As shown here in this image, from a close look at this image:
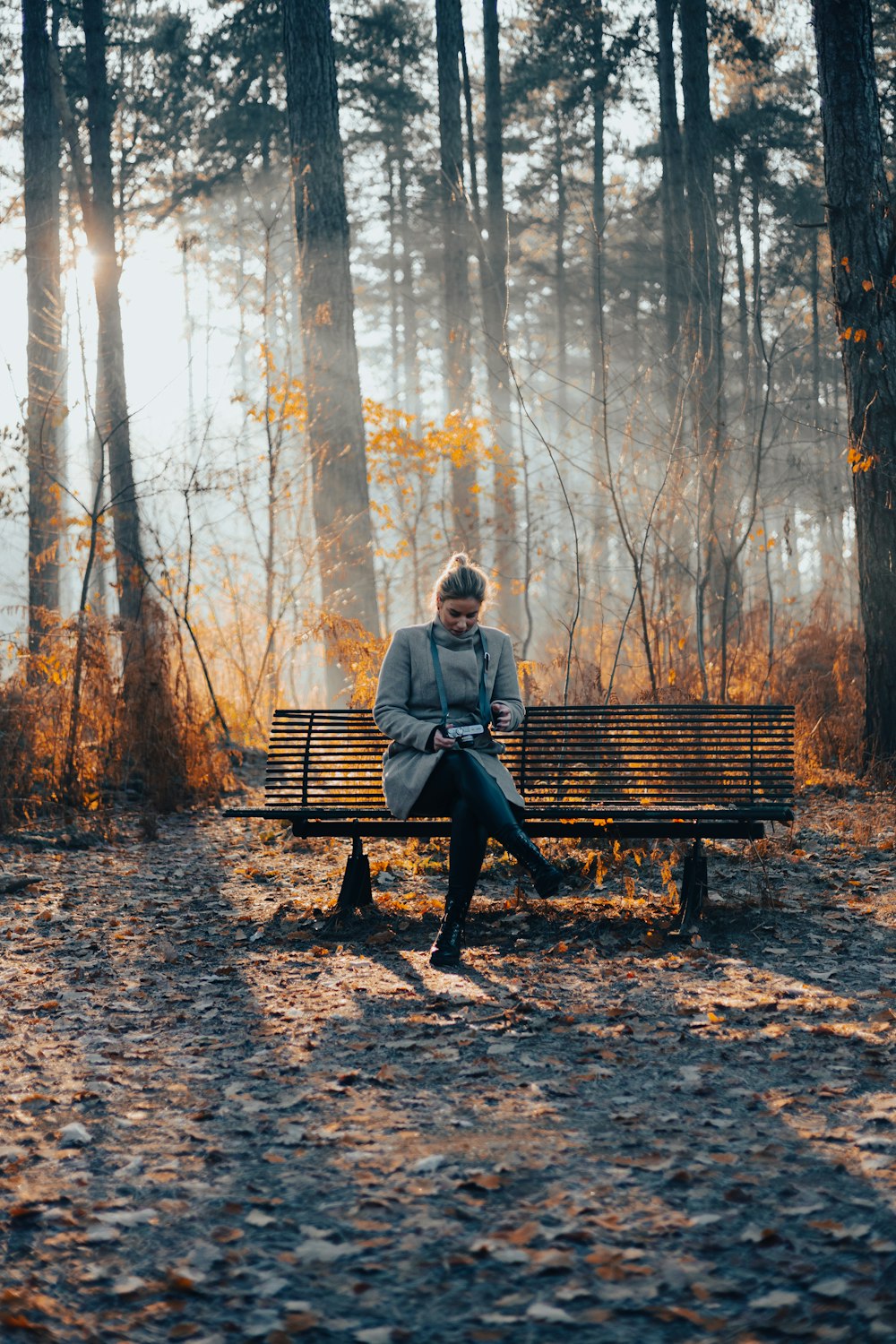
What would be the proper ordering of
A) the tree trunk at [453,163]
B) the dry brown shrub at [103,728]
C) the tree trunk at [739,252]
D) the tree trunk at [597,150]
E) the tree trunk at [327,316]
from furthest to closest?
the tree trunk at [739,252], the tree trunk at [597,150], the tree trunk at [453,163], the tree trunk at [327,316], the dry brown shrub at [103,728]

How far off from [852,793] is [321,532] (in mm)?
5801

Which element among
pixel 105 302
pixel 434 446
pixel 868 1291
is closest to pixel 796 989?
pixel 868 1291

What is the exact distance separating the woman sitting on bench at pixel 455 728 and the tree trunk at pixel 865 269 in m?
4.41

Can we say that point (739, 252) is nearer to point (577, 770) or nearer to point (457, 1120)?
point (577, 770)

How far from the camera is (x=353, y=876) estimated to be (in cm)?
621

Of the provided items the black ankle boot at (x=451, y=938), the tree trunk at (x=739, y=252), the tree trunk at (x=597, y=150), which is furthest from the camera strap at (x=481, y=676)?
the tree trunk at (x=739, y=252)

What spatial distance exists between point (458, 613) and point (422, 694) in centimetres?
42

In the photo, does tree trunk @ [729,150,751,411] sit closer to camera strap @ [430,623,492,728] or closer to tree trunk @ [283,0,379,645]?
tree trunk @ [283,0,379,645]

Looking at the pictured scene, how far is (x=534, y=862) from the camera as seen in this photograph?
5.19m

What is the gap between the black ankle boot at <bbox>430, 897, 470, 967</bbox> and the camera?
209 inches

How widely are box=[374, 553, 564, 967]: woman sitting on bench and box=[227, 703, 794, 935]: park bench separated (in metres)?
0.33

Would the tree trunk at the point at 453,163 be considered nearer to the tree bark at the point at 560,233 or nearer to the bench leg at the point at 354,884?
the tree bark at the point at 560,233

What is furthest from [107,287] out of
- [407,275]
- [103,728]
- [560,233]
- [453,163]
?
[560,233]

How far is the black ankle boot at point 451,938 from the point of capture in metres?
5.32
